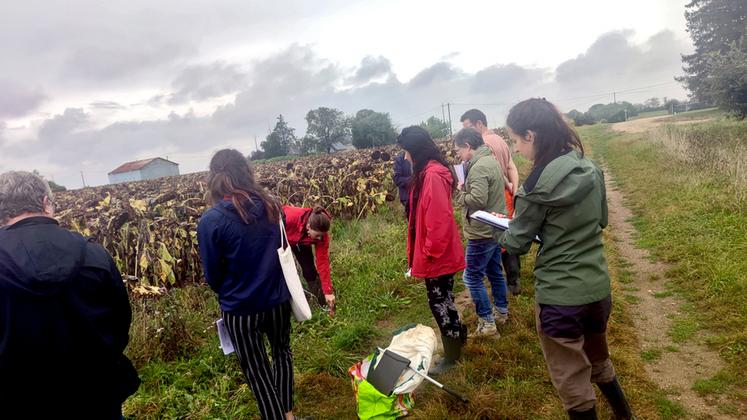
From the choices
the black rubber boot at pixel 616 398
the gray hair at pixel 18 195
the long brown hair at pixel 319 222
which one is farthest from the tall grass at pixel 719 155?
the gray hair at pixel 18 195

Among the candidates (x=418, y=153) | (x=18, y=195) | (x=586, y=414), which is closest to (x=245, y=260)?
(x=18, y=195)

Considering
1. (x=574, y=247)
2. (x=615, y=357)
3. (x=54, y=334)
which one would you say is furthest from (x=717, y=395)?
(x=54, y=334)

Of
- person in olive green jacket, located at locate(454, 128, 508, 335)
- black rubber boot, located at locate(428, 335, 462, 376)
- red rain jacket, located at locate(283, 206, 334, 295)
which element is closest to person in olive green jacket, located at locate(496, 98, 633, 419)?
black rubber boot, located at locate(428, 335, 462, 376)

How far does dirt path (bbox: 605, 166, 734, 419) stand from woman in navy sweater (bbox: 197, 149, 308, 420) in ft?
9.40

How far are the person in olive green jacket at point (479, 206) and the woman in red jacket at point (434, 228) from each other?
44 cm

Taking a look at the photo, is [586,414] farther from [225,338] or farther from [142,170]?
[142,170]

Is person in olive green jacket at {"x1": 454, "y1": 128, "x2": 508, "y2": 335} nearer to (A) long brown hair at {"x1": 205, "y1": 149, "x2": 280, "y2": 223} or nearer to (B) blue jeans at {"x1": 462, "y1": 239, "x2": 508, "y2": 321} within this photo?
(B) blue jeans at {"x1": 462, "y1": 239, "x2": 508, "y2": 321}

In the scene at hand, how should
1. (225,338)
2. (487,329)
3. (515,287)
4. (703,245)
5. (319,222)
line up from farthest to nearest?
1. (703,245)
2. (515,287)
3. (487,329)
4. (319,222)
5. (225,338)

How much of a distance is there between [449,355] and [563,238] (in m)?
1.79

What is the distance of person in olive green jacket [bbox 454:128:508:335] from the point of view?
3.82 m

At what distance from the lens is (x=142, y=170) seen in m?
61.8

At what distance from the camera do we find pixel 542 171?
2.22 meters

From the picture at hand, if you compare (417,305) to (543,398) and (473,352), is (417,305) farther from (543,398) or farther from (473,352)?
(543,398)

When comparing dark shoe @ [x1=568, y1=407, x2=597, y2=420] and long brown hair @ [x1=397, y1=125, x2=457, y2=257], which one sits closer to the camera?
dark shoe @ [x1=568, y1=407, x2=597, y2=420]
